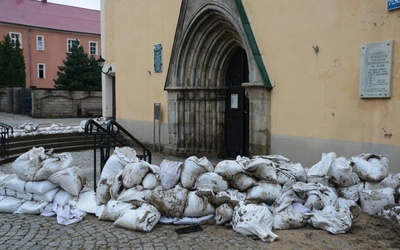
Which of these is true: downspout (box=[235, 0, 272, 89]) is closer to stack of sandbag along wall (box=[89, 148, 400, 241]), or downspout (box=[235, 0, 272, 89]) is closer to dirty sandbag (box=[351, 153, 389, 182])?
stack of sandbag along wall (box=[89, 148, 400, 241])

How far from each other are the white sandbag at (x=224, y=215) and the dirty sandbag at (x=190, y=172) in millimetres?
558

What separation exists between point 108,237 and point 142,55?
8.37m

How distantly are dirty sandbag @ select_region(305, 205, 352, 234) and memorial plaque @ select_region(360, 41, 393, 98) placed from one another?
2116 mm

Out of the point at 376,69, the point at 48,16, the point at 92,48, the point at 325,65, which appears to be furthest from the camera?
the point at 92,48

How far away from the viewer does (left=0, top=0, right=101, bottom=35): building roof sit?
126 ft

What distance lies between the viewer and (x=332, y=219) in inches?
157

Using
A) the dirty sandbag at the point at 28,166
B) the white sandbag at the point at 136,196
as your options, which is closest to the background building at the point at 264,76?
the white sandbag at the point at 136,196

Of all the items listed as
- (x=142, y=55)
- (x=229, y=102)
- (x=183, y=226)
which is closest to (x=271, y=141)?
(x=229, y=102)

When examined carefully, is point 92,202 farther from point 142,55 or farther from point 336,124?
point 142,55

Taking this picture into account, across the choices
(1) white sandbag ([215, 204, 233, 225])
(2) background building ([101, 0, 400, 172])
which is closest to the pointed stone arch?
(2) background building ([101, 0, 400, 172])

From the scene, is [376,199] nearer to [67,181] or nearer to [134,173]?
[134,173]

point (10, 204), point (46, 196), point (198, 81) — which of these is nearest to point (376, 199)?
point (46, 196)

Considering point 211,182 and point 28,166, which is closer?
point 211,182

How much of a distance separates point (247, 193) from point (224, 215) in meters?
0.52
